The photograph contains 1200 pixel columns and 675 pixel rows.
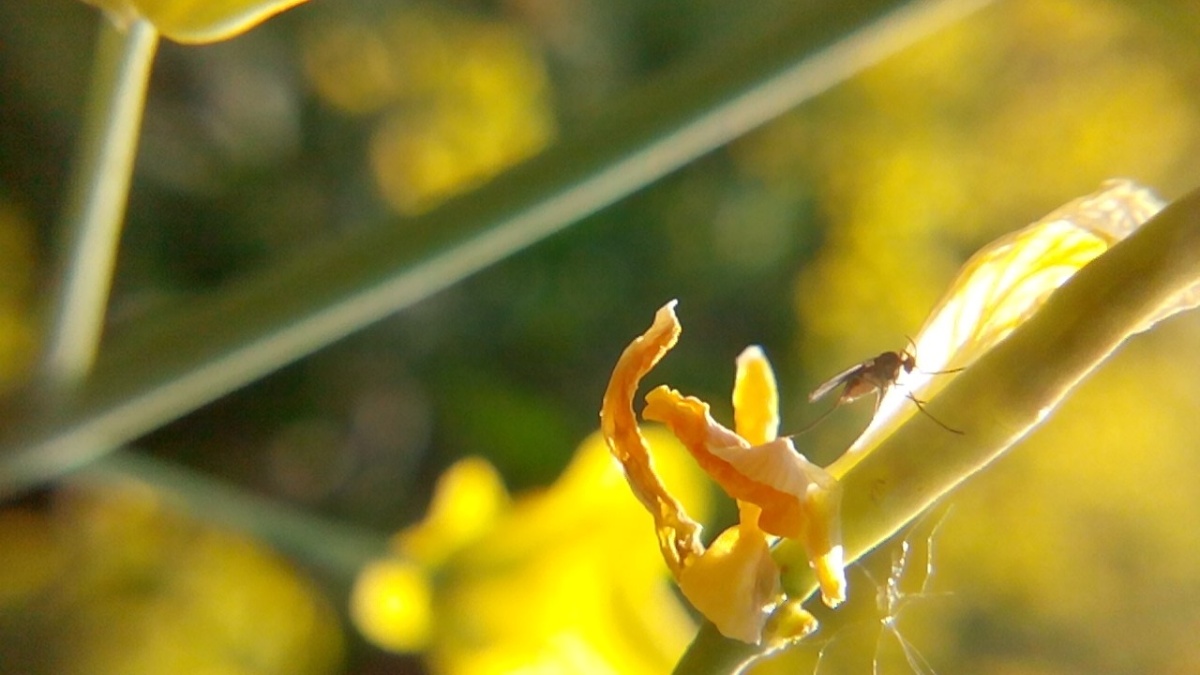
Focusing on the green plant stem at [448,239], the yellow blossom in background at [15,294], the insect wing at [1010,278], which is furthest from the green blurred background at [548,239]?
the insect wing at [1010,278]

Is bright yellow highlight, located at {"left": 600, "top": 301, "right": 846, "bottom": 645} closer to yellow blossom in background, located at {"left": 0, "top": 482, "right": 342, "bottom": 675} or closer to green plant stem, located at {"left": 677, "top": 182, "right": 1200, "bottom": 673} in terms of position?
green plant stem, located at {"left": 677, "top": 182, "right": 1200, "bottom": 673}

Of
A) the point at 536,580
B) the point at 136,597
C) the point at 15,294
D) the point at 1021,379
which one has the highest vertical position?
the point at 15,294

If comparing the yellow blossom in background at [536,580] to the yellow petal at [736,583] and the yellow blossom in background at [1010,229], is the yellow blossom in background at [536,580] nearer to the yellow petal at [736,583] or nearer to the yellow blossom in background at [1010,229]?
the yellow blossom in background at [1010,229]

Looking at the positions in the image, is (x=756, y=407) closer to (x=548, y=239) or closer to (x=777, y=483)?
(x=777, y=483)

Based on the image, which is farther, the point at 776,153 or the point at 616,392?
the point at 776,153

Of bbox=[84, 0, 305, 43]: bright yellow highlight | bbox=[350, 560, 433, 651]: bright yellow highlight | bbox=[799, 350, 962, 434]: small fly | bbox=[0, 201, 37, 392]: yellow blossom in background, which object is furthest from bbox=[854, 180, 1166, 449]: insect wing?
bbox=[0, 201, 37, 392]: yellow blossom in background

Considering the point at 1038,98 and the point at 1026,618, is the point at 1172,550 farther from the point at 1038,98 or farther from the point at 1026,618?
the point at 1038,98

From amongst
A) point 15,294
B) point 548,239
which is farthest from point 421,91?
point 15,294

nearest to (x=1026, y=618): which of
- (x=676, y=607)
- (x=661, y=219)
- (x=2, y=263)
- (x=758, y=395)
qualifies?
(x=676, y=607)
